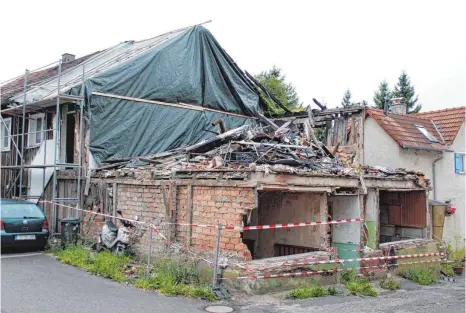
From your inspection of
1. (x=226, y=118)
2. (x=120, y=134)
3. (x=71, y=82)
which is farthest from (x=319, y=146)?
(x=71, y=82)

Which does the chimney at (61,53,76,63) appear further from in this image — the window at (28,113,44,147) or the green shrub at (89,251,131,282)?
the green shrub at (89,251,131,282)

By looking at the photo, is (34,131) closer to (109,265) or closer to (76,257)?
(76,257)

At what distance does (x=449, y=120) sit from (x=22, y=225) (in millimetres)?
16945

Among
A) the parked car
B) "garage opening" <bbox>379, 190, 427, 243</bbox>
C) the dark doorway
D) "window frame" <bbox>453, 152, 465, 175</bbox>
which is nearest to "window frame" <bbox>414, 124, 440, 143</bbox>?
"window frame" <bbox>453, 152, 465, 175</bbox>

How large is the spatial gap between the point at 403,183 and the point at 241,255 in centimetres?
621

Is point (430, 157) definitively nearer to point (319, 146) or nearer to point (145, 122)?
point (319, 146)

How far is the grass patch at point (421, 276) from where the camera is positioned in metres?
12.4

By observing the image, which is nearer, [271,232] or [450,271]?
[271,232]

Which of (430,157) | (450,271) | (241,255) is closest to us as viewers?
(241,255)

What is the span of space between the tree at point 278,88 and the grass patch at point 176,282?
11395 millimetres

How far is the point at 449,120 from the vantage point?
776 inches

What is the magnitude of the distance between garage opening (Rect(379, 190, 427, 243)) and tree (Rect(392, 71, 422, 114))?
2928cm

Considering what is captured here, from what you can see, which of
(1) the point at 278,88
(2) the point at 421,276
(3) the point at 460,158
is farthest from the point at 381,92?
(2) the point at 421,276

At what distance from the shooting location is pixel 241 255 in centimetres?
954
